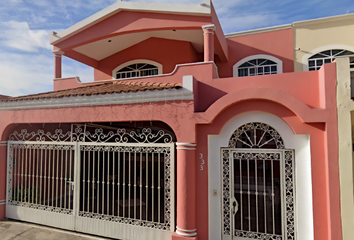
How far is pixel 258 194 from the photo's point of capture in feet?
17.2

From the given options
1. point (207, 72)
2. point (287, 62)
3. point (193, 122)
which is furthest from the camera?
point (287, 62)

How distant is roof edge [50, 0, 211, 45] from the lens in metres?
7.31

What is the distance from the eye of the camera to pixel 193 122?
5.45 meters

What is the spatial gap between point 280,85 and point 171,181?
11.1 feet

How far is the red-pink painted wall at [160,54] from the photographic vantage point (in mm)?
9758

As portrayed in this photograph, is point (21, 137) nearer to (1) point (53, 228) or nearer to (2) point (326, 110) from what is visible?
(1) point (53, 228)

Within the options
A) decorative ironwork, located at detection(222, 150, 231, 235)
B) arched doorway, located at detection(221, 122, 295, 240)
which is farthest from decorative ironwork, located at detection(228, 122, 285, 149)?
decorative ironwork, located at detection(222, 150, 231, 235)

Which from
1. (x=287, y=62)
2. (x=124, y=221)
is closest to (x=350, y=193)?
(x=124, y=221)

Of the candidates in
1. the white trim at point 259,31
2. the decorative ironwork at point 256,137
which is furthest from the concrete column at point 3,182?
the white trim at point 259,31

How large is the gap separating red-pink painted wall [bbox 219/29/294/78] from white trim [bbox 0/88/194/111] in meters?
5.59

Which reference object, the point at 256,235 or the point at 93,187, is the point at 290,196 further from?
the point at 93,187

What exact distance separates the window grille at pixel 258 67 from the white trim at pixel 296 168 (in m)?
5.45

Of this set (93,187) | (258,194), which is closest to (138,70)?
(93,187)

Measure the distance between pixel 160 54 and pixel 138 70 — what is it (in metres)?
1.26
